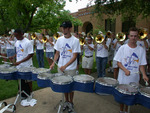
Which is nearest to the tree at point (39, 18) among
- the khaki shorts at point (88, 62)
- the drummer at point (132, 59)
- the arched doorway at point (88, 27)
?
the khaki shorts at point (88, 62)

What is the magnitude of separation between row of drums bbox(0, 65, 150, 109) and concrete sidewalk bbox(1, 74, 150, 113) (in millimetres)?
899

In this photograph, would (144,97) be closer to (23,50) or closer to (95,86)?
(95,86)

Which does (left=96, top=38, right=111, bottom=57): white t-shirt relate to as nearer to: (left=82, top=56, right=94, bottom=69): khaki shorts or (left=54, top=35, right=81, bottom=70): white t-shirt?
(left=82, top=56, right=94, bottom=69): khaki shorts

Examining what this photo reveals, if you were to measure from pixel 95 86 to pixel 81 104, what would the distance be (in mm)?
1512

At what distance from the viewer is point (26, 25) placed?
11.1 meters

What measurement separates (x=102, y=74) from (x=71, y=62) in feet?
8.48

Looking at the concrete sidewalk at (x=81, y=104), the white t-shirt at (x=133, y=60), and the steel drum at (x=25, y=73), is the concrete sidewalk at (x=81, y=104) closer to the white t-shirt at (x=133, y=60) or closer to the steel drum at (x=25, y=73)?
the steel drum at (x=25, y=73)

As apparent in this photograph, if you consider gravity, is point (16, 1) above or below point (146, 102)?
above

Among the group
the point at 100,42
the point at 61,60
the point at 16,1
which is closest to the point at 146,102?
the point at 61,60

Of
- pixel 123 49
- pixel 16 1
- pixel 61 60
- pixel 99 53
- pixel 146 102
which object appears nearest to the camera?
→ pixel 146 102

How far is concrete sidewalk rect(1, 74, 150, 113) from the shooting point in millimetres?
3307

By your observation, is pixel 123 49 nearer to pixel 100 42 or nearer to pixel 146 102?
pixel 146 102

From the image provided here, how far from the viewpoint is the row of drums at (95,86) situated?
1957 mm

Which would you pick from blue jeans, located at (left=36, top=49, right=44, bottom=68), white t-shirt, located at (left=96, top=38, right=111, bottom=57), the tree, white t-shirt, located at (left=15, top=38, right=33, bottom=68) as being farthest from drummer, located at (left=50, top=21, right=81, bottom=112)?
the tree
